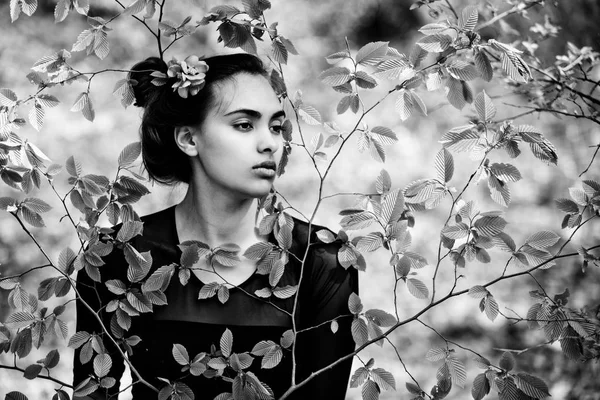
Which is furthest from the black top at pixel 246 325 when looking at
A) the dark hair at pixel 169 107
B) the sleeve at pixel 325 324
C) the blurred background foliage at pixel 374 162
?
the blurred background foliage at pixel 374 162

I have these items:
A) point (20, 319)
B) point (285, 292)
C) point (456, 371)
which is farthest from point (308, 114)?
point (20, 319)

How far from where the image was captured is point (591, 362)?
3150mm

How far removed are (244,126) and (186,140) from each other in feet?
0.55

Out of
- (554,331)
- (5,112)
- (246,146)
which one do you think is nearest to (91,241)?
(5,112)

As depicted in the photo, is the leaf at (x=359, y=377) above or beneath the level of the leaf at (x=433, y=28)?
beneath

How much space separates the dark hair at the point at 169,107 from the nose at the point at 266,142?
14 centimetres

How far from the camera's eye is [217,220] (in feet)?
5.82

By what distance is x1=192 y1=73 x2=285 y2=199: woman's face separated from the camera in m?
1.65

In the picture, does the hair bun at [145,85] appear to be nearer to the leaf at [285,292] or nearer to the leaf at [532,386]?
the leaf at [285,292]

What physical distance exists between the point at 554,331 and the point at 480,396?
0.19 meters

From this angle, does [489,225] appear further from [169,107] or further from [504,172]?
[169,107]

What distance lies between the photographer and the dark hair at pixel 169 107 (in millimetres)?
1712

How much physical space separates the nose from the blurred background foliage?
205 centimetres

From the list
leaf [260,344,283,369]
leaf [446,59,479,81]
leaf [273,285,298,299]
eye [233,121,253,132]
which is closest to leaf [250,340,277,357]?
leaf [260,344,283,369]
